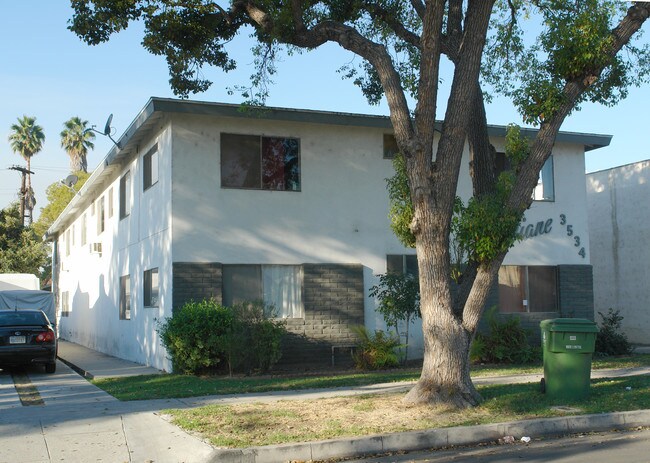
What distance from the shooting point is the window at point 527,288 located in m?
19.9

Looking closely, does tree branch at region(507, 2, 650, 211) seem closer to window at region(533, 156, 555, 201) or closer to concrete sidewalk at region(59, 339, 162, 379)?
concrete sidewalk at region(59, 339, 162, 379)

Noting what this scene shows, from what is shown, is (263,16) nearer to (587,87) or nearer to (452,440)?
(587,87)

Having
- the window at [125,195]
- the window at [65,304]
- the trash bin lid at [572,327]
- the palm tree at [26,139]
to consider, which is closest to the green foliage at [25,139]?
the palm tree at [26,139]

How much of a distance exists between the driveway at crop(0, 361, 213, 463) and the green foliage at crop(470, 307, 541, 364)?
8665 mm

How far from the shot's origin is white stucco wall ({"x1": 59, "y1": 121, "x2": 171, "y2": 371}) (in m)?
17.5

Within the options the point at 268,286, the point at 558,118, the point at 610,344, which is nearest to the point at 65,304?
the point at 268,286

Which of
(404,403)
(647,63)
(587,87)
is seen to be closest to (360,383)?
(404,403)

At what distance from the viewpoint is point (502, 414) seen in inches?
400

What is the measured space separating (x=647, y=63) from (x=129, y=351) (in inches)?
568

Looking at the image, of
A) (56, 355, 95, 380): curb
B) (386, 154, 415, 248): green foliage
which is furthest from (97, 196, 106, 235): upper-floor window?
(386, 154, 415, 248): green foliage

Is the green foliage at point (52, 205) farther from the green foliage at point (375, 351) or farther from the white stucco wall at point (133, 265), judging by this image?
the green foliage at point (375, 351)

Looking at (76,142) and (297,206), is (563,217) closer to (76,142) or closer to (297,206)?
(297,206)

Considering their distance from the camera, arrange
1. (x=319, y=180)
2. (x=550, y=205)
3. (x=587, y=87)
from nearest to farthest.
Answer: (x=587, y=87) < (x=319, y=180) < (x=550, y=205)

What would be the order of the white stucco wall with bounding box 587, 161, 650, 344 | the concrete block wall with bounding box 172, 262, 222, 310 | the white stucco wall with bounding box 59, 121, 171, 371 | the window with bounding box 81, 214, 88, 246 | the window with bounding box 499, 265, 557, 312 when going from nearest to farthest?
the concrete block wall with bounding box 172, 262, 222, 310 < the white stucco wall with bounding box 59, 121, 171, 371 < the window with bounding box 499, 265, 557, 312 < the white stucco wall with bounding box 587, 161, 650, 344 < the window with bounding box 81, 214, 88, 246
